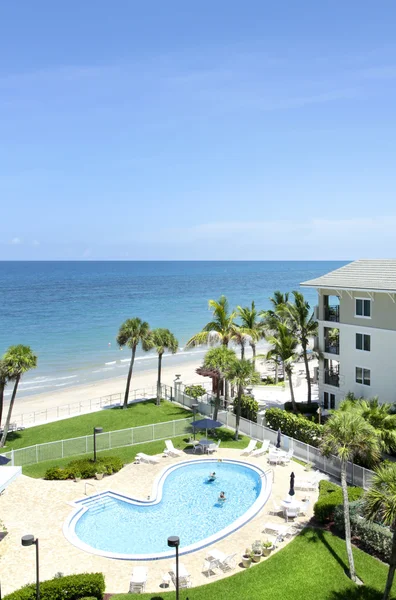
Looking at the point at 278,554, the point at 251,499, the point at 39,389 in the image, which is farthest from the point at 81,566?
the point at 39,389

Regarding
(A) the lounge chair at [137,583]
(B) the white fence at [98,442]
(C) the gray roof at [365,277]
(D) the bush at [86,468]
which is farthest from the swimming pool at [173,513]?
(C) the gray roof at [365,277]

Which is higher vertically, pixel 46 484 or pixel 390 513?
pixel 390 513

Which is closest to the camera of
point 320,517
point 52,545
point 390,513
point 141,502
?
point 390,513

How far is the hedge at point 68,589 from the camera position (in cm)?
1398

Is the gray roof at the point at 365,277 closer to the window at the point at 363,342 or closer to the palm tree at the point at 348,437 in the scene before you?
the window at the point at 363,342

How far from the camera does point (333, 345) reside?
33125mm

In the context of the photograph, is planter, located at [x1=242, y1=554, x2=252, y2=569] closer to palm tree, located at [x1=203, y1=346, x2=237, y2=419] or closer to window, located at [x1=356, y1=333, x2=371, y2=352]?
palm tree, located at [x1=203, y1=346, x2=237, y2=419]

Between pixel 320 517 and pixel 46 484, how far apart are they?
12.4 meters

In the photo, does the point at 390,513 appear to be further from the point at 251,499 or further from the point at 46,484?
the point at 46,484

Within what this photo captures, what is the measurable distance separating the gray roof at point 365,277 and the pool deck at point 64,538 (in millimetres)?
11320

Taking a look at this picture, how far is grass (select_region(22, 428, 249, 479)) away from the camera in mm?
25016

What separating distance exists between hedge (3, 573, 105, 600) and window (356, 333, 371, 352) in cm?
2098

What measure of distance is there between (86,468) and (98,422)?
29.7 feet

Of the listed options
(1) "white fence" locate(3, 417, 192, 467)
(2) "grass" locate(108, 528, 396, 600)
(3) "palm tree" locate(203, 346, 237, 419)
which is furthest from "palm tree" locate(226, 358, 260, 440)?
(2) "grass" locate(108, 528, 396, 600)
